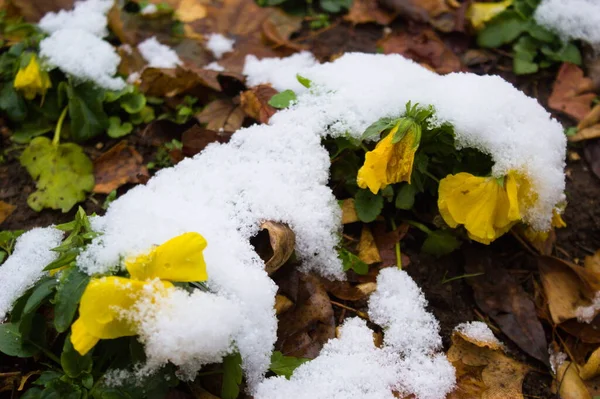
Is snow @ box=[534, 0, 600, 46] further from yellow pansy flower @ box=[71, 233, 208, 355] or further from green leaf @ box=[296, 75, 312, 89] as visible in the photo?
yellow pansy flower @ box=[71, 233, 208, 355]

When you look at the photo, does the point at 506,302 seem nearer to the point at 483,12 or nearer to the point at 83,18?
the point at 483,12

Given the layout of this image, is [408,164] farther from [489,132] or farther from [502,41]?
[502,41]

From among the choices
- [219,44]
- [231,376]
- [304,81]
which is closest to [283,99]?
[304,81]

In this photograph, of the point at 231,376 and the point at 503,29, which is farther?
the point at 503,29

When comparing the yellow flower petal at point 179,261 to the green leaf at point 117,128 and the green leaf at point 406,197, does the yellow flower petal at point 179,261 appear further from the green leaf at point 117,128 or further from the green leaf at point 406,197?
the green leaf at point 117,128

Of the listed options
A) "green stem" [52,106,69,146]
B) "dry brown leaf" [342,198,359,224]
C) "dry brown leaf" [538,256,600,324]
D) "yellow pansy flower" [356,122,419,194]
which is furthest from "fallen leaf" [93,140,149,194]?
"dry brown leaf" [538,256,600,324]

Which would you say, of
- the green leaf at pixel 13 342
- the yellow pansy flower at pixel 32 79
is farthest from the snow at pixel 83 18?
the green leaf at pixel 13 342
